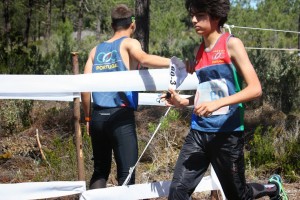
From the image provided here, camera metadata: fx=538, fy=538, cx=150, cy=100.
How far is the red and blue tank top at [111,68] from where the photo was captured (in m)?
3.80

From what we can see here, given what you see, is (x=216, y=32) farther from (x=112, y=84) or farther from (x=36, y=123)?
(x=36, y=123)

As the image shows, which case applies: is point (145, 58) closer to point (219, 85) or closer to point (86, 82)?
point (86, 82)

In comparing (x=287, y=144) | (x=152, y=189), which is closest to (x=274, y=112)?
(x=287, y=144)

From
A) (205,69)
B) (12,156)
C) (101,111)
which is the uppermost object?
(205,69)

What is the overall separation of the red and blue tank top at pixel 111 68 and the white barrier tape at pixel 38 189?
61cm

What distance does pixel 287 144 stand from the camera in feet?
19.1

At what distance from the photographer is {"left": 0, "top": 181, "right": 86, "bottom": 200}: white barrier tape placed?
12.0ft

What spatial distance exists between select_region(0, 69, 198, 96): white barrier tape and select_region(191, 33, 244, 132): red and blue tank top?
0.56 metres

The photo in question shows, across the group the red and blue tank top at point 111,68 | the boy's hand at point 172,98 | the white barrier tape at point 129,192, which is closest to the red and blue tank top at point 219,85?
the boy's hand at point 172,98

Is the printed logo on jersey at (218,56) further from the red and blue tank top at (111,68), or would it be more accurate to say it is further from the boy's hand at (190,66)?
the red and blue tank top at (111,68)

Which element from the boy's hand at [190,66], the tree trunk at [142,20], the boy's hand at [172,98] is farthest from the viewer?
the tree trunk at [142,20]

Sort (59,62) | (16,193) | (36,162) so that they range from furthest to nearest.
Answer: (59,62) → (36,162) → (16,193)

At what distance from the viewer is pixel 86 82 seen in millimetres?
3695

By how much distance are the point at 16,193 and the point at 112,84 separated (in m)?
0.99
